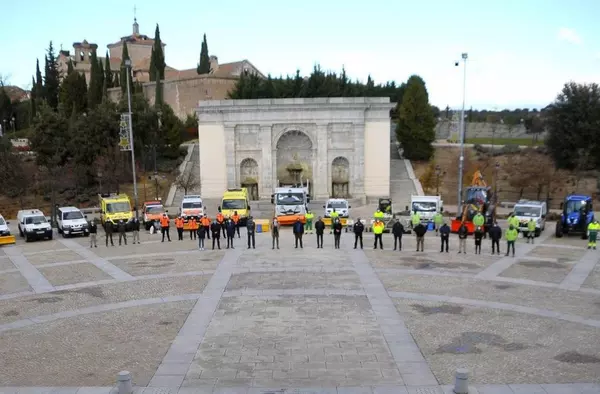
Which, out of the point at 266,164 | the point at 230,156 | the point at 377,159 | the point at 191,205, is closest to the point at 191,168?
the point at 230,156

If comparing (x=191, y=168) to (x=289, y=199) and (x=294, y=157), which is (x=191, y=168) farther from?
(x=289, y=199)

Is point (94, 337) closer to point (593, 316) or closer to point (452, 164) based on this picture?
point (593, 316)

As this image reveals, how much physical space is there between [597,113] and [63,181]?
4338 cm

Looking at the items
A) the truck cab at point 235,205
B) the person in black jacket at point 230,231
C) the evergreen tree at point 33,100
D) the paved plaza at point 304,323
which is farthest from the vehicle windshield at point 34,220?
the evergreen tree at point 33,100

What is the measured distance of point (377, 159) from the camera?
146ft

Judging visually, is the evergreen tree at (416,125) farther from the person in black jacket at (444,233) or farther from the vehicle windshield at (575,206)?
the person in black jacket at (444,233)

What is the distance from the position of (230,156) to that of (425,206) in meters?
19.2

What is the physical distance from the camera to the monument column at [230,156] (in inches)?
1751

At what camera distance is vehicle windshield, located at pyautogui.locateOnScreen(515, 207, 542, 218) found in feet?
93.3

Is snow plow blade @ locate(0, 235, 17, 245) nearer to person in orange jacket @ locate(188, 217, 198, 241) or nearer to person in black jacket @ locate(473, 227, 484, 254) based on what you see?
person in orange jacket @ locate(188, 217, 198, 241)

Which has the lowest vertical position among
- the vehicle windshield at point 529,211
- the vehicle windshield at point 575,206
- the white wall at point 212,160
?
the vehicle windshield at point 529,211

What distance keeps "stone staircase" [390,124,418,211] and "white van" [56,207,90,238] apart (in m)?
22.2

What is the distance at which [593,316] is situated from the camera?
13.9 m

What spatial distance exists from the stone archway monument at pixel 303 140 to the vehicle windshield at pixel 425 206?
42.3 feet
